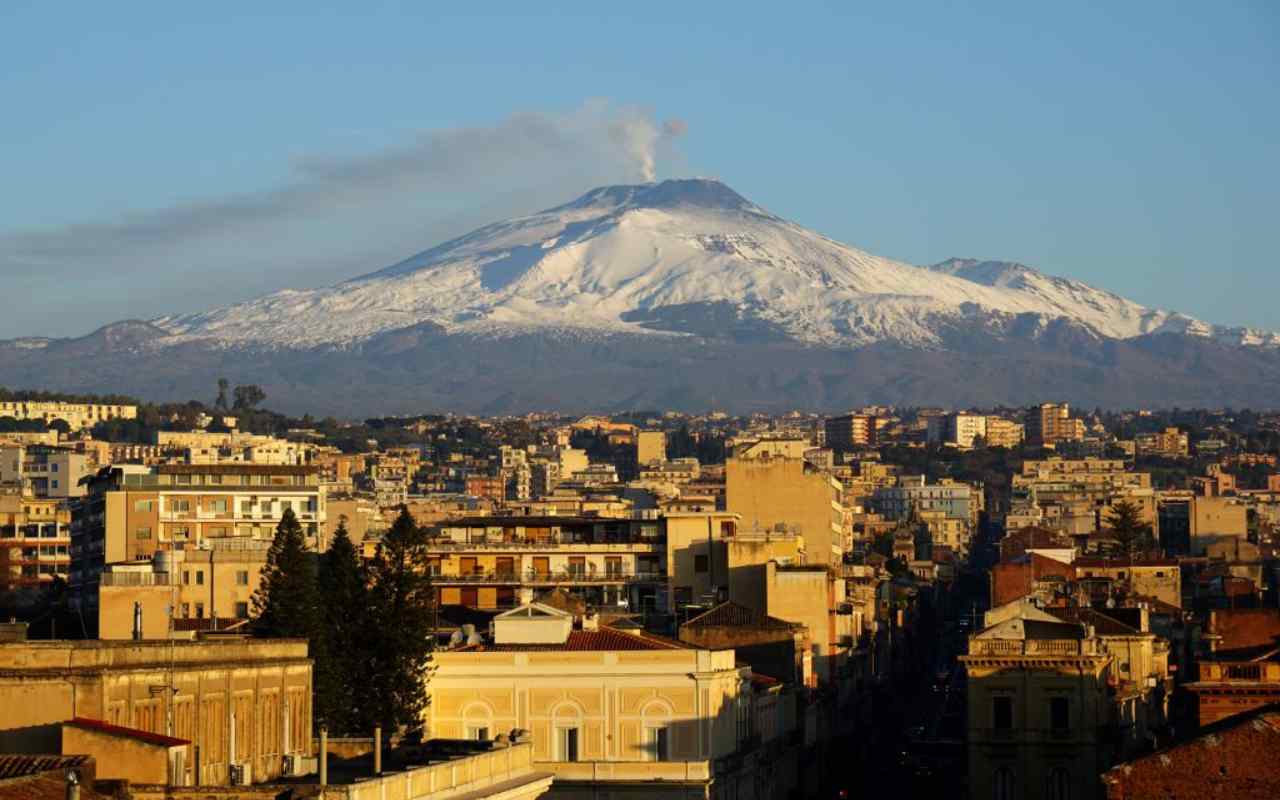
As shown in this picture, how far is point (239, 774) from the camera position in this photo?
164 ft

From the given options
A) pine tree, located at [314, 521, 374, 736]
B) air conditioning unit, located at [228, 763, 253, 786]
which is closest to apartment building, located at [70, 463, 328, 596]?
pine tree, located at [314, 521, 374, 736]

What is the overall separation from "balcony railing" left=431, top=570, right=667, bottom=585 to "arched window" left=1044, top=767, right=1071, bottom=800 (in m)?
23.0

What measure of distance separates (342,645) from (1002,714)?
17.4m

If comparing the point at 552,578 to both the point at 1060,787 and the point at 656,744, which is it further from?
the point at 656,744

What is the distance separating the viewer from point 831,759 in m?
93.1

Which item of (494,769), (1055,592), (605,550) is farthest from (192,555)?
(494,769)

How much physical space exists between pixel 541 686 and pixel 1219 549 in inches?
4526

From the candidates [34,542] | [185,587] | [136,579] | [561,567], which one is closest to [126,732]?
[136,579]

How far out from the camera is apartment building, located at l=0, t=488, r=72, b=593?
149 meters

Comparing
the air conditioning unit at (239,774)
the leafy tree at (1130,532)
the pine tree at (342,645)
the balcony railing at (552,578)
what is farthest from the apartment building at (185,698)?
the leafy tree at (1130,532)

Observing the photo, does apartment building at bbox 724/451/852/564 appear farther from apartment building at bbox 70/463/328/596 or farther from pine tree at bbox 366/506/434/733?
pine tree at bbox 366/506/434/733

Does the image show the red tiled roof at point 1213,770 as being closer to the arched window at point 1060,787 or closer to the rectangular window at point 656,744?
the rectangular window at point 656,744

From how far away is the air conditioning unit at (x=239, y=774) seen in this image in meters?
49.8

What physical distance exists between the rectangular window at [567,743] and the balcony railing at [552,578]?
94.8ft
